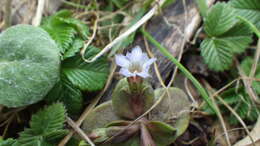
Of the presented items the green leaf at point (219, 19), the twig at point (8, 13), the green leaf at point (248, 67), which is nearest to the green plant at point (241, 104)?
the green leaf at point (248, 67)

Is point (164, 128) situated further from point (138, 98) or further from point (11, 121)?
point (11, 121)

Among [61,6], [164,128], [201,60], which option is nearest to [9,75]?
[164,128]

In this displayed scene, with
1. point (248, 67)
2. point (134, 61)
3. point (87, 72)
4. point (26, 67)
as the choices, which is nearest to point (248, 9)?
point (248, 67)

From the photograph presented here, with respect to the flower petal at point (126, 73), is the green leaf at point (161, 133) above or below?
below

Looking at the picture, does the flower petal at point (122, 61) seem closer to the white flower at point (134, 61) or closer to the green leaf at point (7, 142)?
the white flower at point (134, 61)

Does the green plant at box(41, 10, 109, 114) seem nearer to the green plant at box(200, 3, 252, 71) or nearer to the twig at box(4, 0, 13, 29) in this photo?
the twig at box(4, 0, 13, 29)

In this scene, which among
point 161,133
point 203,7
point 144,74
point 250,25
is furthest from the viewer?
point 203,7

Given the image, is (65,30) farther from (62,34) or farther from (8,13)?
(8,13)
